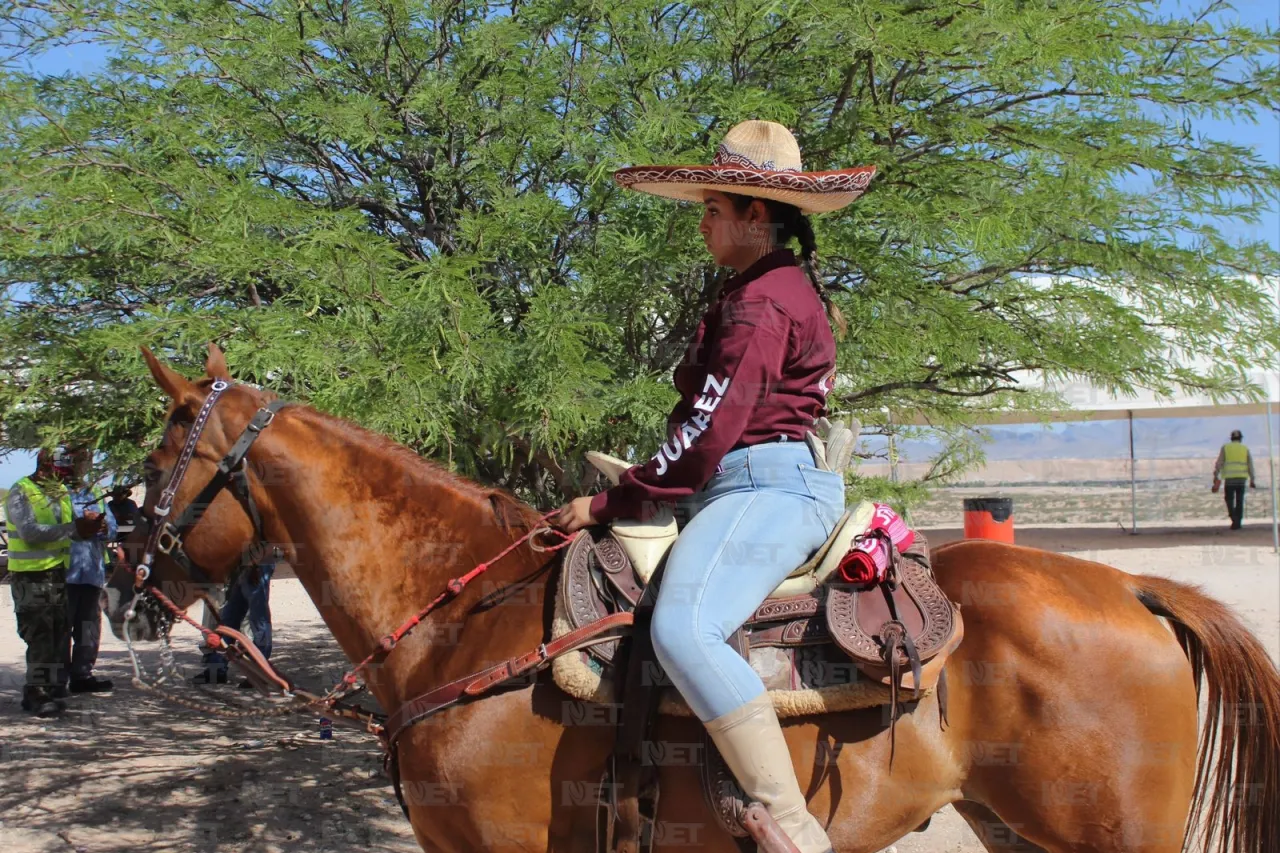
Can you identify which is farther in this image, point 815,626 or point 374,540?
point 374,540

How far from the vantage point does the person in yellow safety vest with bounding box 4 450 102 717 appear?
8.09 metres

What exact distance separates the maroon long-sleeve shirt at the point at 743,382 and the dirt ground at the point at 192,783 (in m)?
3.42

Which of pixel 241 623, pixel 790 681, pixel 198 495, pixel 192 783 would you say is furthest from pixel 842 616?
pixel 241 623

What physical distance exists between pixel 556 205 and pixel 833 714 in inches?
103

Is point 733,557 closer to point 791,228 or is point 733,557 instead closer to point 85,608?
point 791,228

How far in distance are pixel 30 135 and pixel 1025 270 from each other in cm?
468

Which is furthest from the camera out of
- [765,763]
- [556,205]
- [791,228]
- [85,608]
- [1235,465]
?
[1235,465]

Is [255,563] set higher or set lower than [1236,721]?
higher

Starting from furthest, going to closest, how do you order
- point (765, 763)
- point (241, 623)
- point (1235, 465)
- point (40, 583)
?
point (1235, 465)
point (241, 623)
point (40, 583)
point (765, 763)

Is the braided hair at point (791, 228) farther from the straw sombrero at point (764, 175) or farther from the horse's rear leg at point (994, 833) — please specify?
the horse's rear leg at point (994, 833)

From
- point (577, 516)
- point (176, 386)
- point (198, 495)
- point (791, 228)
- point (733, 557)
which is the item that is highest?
point (791, 228)

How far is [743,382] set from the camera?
2.69 metres

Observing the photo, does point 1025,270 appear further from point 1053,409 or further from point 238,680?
point 238,680

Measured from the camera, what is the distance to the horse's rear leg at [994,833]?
3.21 m
